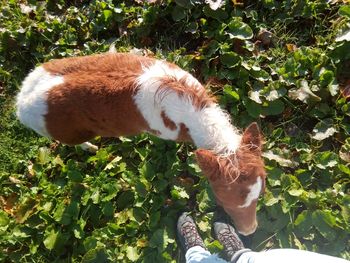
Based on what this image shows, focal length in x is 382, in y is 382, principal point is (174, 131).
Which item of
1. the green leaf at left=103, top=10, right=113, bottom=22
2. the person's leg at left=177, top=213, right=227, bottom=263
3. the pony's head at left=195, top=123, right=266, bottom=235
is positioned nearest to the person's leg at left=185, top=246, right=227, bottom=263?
the person's leg at left=177, top=213, right=227, bottom=263

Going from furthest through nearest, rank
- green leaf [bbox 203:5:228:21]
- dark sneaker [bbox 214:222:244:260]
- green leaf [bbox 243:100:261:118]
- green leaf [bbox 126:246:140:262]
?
green leaf [bbox 203:5:228:21], green leaf [bbox 243:100:261:118], green leaf [bbox 126:246:140:262], dark sneaker [bbox 214:222:244:260]

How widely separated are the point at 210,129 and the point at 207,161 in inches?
17.3

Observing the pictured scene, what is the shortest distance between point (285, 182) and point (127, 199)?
5.50 feet

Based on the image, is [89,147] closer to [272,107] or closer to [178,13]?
[178,13]

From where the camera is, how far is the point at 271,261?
284cm

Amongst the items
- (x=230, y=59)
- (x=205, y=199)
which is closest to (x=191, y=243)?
(x=205, y=199)

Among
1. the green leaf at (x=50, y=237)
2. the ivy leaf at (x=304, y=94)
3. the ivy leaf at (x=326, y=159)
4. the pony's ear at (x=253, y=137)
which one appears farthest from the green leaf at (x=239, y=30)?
the green leaf at (x=50, y=237)

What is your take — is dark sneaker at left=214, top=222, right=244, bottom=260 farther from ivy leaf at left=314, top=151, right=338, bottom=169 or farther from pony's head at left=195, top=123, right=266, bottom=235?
ivy leaf at left=314, top=151, right=338, bottom=169

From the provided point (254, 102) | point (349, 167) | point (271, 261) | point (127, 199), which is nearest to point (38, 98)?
point (127, 199)

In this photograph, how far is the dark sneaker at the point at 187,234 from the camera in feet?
12.2

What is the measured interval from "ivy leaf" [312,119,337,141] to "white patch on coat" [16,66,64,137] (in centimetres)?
266

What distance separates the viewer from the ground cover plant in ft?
12.4

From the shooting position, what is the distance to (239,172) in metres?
3.03

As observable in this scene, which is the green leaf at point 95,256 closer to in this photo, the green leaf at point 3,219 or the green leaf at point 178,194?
the green leaf at point 178,194
